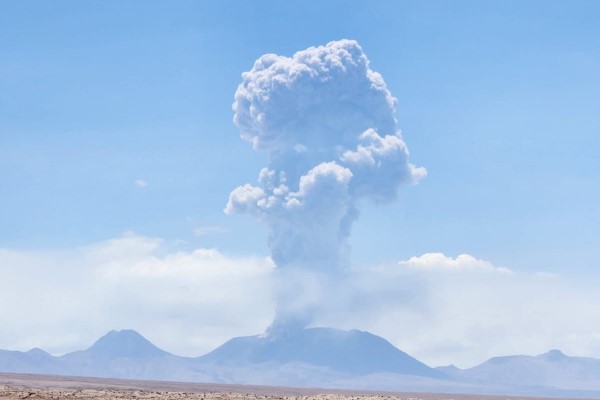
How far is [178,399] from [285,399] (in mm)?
9492

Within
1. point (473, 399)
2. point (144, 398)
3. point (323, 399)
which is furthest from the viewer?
point (473, 399)

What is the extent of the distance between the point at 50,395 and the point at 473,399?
12320 centimetres

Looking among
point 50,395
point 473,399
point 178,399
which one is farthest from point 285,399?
point 473,399

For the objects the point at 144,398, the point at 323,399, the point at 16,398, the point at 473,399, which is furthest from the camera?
the point at 473,399

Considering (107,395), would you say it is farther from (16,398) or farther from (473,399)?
(473,399)

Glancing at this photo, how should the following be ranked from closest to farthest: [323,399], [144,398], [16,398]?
1. [16,398]
2. [144,398]
3. [323,399]

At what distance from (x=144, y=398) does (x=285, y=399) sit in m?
11.3

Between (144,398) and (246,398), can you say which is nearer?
(144,398)

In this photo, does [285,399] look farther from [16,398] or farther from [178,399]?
[16,398]

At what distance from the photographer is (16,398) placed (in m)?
51.1

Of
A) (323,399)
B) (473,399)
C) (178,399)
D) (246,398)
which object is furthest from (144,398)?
(473,399)

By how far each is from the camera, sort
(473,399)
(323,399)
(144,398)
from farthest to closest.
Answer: (473,399) < (323,399) < (144,398)

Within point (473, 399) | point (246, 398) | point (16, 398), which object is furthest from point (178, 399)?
point (473, 399)

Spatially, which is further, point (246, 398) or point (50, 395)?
point (246, 398)
